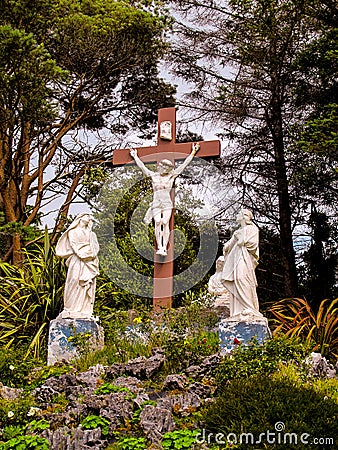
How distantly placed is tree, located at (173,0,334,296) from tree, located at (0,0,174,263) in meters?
1.14

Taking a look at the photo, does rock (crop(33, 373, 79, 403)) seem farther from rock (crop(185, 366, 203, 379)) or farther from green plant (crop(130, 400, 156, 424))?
rock (crop(185, 366, 203, 379))

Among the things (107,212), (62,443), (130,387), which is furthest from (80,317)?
(107,212)

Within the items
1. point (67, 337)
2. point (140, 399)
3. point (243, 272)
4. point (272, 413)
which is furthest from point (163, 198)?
point (272, 413)

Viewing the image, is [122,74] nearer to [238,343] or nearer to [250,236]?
[250,236]

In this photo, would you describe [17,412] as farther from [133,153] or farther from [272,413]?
[133,153]

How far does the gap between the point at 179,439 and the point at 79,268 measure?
3691 millimetres

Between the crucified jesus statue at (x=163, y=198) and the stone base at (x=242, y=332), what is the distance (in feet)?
5.34

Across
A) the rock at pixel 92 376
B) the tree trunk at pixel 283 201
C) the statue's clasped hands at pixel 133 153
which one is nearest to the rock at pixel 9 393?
the rock at pixel 92 376

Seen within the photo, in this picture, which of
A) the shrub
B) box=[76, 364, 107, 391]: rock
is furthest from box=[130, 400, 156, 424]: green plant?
box=[76, 364, 107, 391]: rock

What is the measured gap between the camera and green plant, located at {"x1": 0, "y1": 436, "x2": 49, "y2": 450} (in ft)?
17.4

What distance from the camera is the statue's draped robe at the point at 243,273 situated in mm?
7926

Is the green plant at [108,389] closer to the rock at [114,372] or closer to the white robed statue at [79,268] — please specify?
the rock at [114,372]

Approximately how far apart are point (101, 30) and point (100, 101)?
3027mm

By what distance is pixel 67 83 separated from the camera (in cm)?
1281
